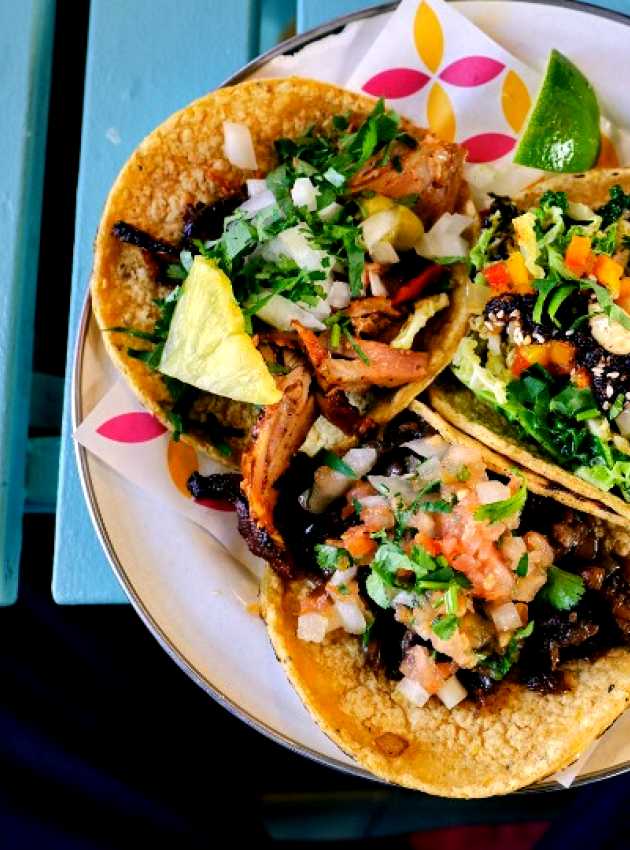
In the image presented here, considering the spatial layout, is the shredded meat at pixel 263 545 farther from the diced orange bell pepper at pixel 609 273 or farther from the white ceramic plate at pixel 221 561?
the diced orange bell pepper at pixel 609 273

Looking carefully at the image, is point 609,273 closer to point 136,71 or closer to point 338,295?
point 338,295

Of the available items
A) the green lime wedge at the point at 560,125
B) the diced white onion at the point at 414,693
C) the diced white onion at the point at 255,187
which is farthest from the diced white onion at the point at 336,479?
the green lime wedge at the point at 560,125

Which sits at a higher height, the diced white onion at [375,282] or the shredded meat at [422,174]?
the shredded meat at [422,174]

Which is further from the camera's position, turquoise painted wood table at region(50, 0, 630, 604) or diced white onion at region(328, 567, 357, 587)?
turquoise painted wood table at region(50, 0, 630, 604)

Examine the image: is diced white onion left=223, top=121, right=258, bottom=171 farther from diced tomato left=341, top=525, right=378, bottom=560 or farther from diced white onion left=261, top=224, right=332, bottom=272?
diced tomato left=341, top=525, right=378, bottom=560

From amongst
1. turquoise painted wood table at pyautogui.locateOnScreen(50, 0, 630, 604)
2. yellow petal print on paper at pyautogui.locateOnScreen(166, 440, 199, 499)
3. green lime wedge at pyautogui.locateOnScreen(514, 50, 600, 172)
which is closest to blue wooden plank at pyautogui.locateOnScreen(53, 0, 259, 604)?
turquoise painted wood table at pyautogui.locateOnScreen(50, 0, 630, 604)

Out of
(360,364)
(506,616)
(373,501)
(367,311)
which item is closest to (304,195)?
(367,311)
